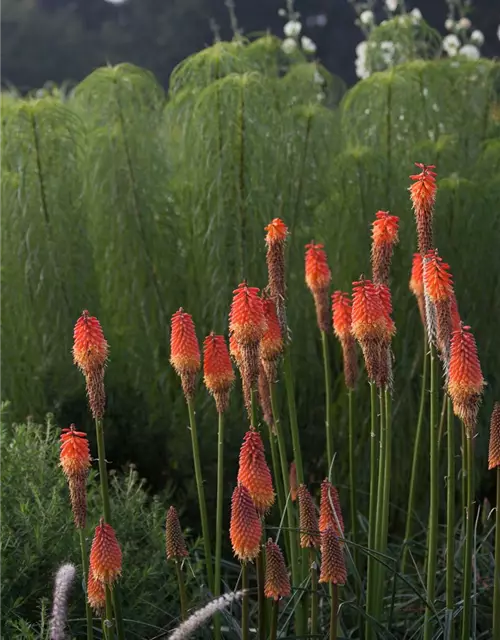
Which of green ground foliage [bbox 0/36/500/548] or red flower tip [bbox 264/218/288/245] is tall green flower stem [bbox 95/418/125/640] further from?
green ground foliage [bbox 0/36/500/548]

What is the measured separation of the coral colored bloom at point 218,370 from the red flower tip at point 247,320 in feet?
0.38

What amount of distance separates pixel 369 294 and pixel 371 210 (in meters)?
1.99

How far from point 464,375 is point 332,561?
547 mm

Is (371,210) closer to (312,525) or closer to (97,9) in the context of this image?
(312,525)

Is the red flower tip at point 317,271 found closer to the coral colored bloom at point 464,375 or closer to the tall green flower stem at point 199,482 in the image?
the tall green flower stem at point 199,482

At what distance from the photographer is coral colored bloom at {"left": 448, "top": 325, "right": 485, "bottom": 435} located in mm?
2453

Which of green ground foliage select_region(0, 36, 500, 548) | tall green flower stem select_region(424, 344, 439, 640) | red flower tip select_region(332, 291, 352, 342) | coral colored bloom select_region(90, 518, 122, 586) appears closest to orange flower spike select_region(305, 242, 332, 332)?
red flower tip select_region(332, 291, 352, 342)

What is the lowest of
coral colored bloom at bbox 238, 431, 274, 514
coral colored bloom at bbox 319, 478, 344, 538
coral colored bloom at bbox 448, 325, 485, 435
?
coral colored bloom at bbox 319, 478, 344, 538

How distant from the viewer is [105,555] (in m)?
2.43

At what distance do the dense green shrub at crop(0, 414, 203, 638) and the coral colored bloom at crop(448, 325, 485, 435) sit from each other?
45.8 inches

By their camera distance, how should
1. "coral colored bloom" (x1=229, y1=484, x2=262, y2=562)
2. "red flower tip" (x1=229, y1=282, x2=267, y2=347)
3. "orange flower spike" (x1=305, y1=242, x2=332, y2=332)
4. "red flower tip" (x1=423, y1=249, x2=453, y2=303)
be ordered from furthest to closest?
"orange flower spike" (x1=305, y1=242, x2=332, y2=332) < "red flower tip" (x1=229, y1=282, x2=267, y2=347) < "red flower tip" (x1=423, y1=249, x2=453, y2=303) < "coral colored bloom" (x1=229, y1=484, x2=262, y2=562)

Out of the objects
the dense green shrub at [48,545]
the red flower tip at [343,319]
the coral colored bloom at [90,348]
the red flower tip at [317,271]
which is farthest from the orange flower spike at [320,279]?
the dense green shrub at [48,545]

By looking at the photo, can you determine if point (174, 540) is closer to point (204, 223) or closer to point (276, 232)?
point (276, 232)

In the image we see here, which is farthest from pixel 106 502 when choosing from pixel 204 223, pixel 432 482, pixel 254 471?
pixel 204 223
